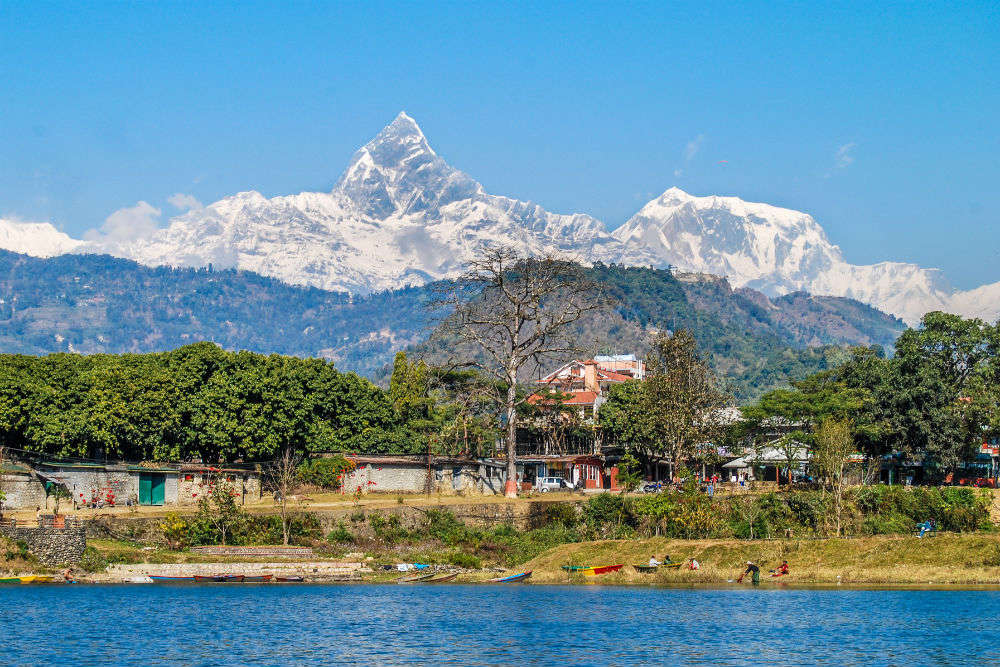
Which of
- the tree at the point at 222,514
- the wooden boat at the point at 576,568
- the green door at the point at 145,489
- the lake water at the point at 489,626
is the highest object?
the green door at the point at 145,489

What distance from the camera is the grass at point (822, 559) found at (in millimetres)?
57969

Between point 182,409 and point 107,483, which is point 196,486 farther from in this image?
point 182,409

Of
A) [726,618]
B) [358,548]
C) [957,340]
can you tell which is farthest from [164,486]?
[957,340]

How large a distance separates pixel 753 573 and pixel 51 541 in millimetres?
34200

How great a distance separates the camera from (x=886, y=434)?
82875 millimetres

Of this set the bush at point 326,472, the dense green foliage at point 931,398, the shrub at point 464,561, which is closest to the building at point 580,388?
the bush at point 326,472

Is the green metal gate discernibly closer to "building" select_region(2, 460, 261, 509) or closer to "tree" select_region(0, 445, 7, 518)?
"building" select_region(2, 460, 261, 509)

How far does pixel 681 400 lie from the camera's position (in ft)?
278

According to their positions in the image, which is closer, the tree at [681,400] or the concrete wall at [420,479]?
the concrete wall at [420,479]

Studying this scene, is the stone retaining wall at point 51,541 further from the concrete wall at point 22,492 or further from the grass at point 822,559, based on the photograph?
the grass at point 822,559

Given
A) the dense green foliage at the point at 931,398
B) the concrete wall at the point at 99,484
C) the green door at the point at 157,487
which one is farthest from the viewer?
the dense green foliage at the point at 931,398

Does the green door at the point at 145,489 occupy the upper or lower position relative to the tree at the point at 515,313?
lower

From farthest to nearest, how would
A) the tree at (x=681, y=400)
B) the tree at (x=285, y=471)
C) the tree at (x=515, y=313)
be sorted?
the tree at (x=681, y=400) → the tree at (x=515, y=313) → the tree at (x=285, y=471)

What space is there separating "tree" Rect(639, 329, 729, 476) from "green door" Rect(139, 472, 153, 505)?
34.8 m
